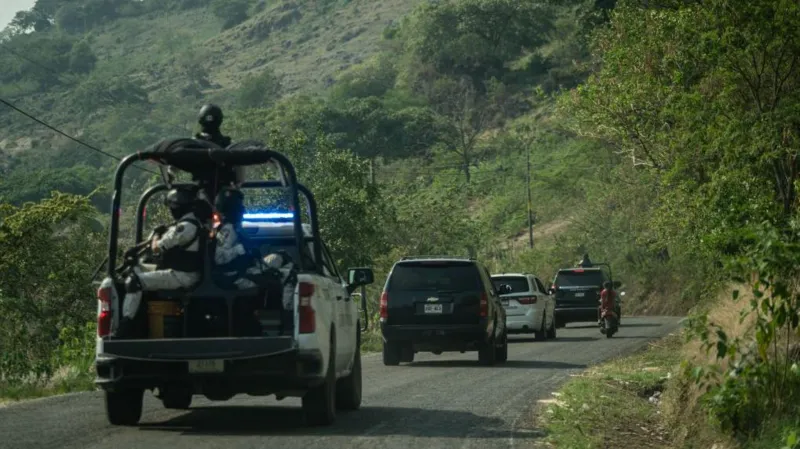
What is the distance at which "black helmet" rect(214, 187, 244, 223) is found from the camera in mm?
13250

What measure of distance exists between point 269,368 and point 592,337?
78.3 feet

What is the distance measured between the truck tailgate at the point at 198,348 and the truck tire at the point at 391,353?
1193 cm

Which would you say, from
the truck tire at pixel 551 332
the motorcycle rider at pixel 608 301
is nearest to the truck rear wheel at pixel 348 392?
the motorcycle rider at pixel 608 301

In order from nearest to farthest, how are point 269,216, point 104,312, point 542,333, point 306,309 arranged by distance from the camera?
point 306,309, point 104,312, point 269,216, point 542,333

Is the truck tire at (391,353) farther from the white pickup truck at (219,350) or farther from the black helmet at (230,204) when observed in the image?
the black helmet at (230,204)

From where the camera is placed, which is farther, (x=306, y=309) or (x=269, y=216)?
(x=269, y=216)

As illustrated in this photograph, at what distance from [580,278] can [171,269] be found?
Result: 30.0m

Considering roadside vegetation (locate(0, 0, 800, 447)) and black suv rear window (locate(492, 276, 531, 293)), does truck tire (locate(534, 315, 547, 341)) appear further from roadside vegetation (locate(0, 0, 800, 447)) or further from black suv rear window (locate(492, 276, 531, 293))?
roadside vegetation (locate(0, 0, 800, 447))

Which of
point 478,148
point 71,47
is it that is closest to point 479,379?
point 478,148

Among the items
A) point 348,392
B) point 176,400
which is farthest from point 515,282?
point 176,400

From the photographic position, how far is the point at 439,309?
24.0 metres

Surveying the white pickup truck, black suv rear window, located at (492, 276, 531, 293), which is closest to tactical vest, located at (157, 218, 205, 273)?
the white pickup truck

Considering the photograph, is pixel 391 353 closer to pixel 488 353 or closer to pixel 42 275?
pixel 488 353

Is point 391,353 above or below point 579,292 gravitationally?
below
